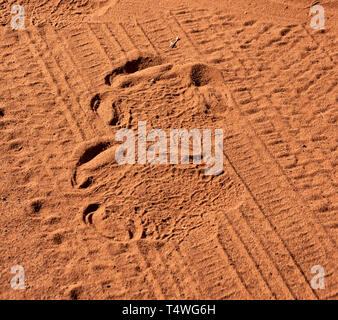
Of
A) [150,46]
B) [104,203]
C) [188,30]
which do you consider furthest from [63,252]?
[188,30]

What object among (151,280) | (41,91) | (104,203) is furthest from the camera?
(41,91)

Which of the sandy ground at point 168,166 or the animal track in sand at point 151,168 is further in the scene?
the animal track in sand at point 151,168

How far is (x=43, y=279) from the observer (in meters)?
3.88

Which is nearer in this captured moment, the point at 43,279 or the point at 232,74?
the point at 43,279

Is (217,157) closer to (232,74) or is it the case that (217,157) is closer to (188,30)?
(232,74)

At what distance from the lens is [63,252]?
13.1 feet

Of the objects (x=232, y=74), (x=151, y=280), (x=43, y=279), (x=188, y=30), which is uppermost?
(x=188, y=30)

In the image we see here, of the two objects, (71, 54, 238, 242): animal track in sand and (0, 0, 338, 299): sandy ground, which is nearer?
(0, 0, 338, 299): sandy ground

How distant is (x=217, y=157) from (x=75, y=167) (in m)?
1.34

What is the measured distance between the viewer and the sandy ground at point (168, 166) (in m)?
3.92

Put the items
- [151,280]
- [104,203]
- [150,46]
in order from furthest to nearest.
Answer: [150,46] < [104,203] < [151,280]

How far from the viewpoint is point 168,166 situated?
14.5ft

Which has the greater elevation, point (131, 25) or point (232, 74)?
point (131, 25)

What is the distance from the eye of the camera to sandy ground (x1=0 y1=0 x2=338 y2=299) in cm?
392
